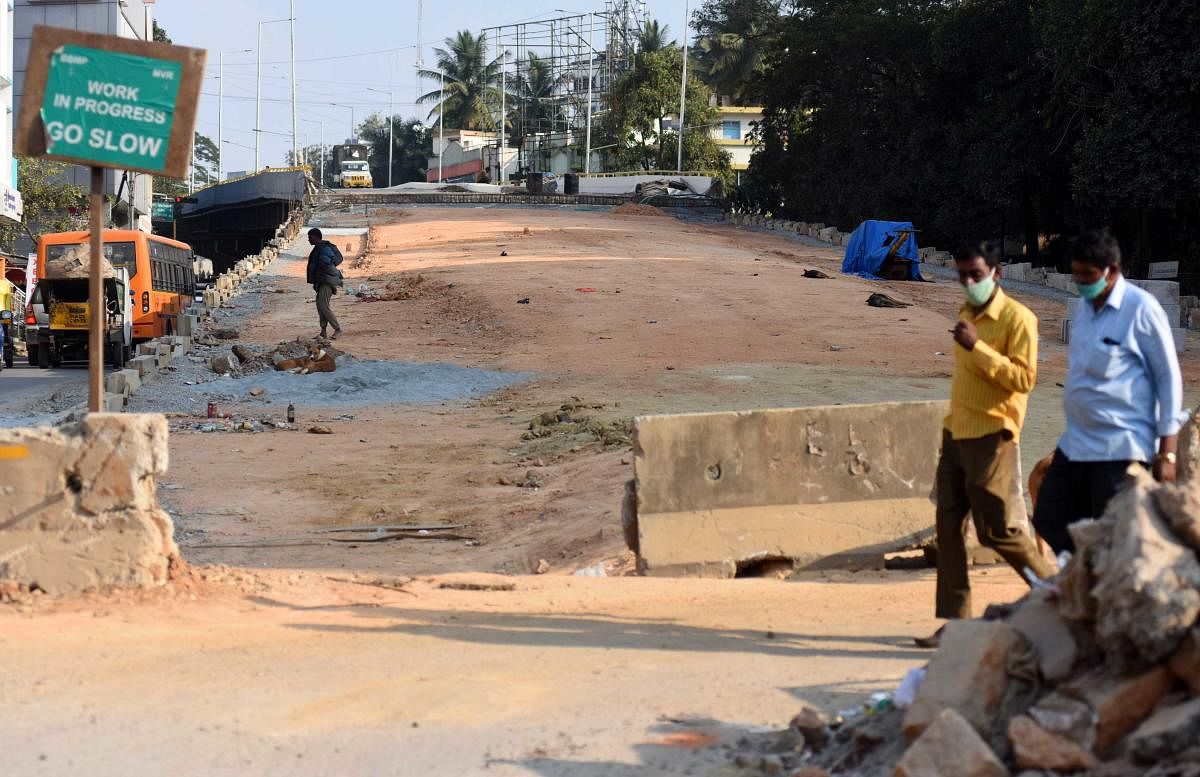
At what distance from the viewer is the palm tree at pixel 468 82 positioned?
113 metres

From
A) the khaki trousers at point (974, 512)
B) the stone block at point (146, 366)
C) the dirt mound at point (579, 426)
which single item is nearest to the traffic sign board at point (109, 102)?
the khaki trousers at point (974, 512)

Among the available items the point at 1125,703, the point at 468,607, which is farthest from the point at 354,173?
the point at 1125,703

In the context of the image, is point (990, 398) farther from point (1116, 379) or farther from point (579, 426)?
point (579, 426)

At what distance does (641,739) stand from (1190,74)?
27.4 metres

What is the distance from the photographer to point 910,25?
46.7 m

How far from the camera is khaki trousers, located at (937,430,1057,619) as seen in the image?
240 inches

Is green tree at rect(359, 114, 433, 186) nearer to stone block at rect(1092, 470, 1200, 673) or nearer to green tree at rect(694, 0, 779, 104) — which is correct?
green tree at rect(694, 0, 779, 104)

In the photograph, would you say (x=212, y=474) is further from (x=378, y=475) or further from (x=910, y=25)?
(x=910, y=25)

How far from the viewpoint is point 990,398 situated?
20.0ft

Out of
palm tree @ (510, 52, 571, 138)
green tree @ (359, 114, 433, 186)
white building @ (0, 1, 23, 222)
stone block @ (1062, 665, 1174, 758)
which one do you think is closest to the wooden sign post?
stone block @ (1062, 665, 1174, 758)

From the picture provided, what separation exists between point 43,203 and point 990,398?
46.9m

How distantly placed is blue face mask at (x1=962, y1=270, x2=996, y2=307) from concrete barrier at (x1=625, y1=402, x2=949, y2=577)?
8.83 ft

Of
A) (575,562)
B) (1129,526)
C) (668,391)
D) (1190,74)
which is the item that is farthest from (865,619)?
(1190,74)

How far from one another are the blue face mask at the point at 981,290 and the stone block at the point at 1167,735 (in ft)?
7.54
